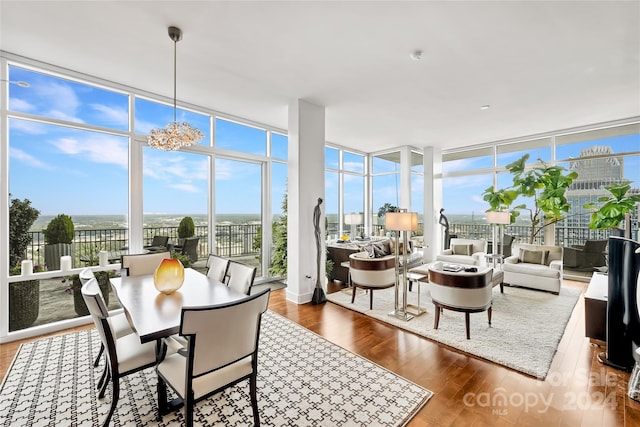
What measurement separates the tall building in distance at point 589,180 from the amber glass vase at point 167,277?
7.58m

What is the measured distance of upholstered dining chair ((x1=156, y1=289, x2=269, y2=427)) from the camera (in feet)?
5.08

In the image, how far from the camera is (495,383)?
242cm

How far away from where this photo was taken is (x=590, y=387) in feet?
7.73

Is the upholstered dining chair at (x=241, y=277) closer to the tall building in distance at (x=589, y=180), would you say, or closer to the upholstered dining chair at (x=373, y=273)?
the upholstered dining chair at (x=373, y=273)

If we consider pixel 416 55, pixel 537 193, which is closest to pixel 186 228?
pixel 416 55

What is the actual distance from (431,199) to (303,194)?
186 inches

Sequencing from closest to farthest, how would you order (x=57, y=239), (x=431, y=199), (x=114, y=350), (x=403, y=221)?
(x=114, y=350)
(x=57, y=239)
(x=403, y=221)
(x=431, y=199)

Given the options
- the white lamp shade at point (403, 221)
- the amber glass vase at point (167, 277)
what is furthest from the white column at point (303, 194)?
the amber glass vase at point (167, 277)

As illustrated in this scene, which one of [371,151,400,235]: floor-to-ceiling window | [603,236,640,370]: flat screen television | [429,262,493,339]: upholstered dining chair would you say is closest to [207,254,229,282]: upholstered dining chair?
[429,262,493,339]: upholstered dining chair

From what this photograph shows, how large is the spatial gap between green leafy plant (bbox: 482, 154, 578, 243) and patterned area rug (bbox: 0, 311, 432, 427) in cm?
540

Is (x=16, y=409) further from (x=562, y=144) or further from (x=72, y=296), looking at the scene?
(x=562, y=144)

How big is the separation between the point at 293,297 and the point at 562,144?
658 cm

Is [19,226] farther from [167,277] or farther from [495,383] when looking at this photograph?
[495,383]

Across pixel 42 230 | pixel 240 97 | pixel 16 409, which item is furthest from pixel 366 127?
pixel 16 409
